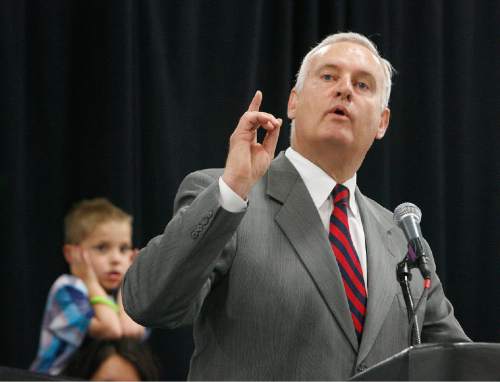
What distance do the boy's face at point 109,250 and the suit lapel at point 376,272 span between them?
46.5 inches

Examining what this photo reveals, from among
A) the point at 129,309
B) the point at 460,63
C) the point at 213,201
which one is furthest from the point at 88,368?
the point at 460,63

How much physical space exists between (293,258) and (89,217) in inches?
54.9

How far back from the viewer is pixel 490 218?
411 cm

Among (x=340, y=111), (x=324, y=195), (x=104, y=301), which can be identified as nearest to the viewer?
(x=324, y=195)

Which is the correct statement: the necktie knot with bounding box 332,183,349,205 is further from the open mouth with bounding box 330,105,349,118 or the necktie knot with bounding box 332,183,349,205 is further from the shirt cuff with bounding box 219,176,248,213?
the shirt cuff with bounding box 219,176,248,213

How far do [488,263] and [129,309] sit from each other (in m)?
2.68

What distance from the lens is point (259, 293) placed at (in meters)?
1.90

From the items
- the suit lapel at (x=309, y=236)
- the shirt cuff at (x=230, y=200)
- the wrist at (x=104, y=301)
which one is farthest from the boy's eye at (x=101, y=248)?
the shirt cuff at (x=230, y=200)

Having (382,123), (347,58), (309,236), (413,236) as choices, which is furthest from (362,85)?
(413,236)

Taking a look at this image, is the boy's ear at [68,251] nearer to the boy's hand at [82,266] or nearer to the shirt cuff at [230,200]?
the boy's hand at [82,266]

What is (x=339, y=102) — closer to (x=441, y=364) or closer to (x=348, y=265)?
(x=348, y=265)

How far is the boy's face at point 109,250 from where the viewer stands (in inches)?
124

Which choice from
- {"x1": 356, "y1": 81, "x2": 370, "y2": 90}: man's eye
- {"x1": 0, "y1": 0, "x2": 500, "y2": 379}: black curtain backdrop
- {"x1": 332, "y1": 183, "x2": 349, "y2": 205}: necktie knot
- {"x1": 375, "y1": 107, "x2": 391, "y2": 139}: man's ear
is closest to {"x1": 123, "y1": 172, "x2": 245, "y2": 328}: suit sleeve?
{"x1": 332, "y1": 183, "x2": 349, "y2": 205}: necktie knot

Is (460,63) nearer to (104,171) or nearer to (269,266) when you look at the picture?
Result: (104,171)
